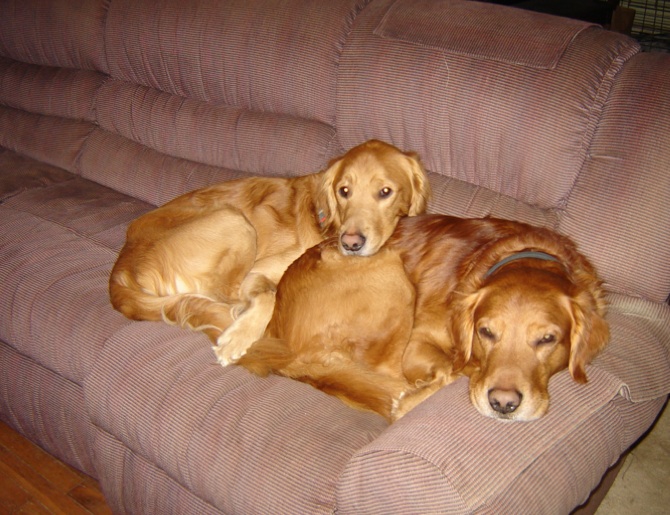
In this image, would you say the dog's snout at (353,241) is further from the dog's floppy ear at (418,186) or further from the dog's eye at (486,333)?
the dog's eye at (486,333)

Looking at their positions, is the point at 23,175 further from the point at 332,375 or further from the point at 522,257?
the point at 522,257

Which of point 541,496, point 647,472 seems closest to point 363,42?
point 541,496

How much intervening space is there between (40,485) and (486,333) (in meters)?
1.99

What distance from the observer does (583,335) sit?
172cm

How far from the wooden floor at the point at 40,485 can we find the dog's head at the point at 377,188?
1.50 meters

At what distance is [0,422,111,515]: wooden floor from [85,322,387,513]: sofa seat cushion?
Answer: 0.46 meters

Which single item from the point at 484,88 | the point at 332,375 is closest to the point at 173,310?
the point at 332,375

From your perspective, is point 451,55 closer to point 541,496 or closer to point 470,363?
point 470,363

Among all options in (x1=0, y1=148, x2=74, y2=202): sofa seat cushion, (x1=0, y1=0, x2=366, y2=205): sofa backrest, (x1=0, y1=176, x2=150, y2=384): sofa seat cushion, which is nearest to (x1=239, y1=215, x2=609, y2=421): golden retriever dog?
(x1=0, y1=176, x2=150, y2=384): sofa seat cushion

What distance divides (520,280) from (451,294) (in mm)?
345

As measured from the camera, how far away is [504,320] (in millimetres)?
1696

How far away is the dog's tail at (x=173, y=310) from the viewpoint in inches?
90.0

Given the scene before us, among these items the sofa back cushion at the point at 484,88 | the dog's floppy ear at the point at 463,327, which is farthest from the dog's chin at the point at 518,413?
the sofa back cushion at the point at 484,88

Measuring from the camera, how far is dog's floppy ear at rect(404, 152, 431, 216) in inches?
96.7
